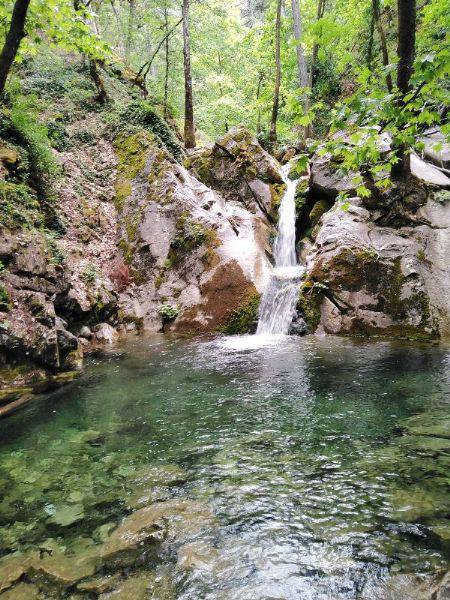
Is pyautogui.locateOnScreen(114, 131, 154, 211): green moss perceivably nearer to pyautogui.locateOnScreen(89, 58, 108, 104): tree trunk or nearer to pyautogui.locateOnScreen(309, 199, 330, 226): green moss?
pyautogui.locateOnScreen(89, 58, 108, 104): tree trunk

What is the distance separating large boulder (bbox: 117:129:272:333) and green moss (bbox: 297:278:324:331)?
1.53 m

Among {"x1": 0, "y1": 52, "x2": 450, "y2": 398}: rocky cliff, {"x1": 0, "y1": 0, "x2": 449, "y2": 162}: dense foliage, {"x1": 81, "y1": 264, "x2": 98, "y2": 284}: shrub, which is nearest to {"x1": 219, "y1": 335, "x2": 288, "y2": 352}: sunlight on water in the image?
{"x1": 0, "y1": 52, "x2": 450, "y2": 398}: rocky cliff

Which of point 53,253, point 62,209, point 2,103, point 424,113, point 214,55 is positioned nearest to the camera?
point 424,113

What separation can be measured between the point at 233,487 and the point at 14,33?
6.48 m

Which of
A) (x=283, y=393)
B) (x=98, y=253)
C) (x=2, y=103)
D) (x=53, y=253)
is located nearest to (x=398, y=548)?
(x=283, y=393)

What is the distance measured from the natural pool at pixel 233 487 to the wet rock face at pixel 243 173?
10.3 m

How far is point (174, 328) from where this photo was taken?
1193 centimetres

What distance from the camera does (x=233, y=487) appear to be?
400cm

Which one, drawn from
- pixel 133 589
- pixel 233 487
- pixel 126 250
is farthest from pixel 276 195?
pixel 133 589

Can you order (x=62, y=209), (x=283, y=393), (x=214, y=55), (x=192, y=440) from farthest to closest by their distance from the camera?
(x=214, y=55) < (x=62, y=209) < (x=283, y=393) < (x=192, y=440)

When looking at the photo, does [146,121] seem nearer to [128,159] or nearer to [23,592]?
[128,159]

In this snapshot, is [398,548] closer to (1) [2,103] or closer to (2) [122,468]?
(2) [122,468]

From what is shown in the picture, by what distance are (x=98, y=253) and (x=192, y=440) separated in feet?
30.3

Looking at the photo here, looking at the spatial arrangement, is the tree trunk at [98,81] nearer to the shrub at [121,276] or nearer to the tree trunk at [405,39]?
the shrub at [121,276]
